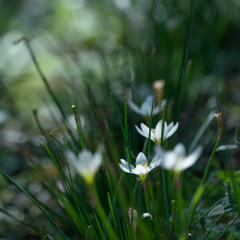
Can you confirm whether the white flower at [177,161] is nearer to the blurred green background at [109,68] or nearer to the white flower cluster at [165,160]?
the white flower cluster at [165,160]

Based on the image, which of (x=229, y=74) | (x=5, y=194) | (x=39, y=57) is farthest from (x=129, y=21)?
(x=5, y=194)

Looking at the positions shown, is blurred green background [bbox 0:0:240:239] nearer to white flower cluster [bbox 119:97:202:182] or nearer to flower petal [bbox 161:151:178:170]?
white flower cluster [bbox 119:97:202:182]

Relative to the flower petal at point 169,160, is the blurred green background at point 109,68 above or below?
above

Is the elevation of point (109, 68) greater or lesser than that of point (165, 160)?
A: greater

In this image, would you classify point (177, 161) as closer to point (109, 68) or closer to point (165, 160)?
point (165, 160)

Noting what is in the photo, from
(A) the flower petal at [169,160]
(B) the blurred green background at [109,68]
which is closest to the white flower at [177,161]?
(A) the flower petal at [169,160]

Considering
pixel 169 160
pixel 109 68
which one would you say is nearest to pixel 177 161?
pixel 169 160

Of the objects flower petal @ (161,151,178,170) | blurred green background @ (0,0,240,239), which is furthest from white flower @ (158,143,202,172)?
blurred green background @ (0,0,240,239)

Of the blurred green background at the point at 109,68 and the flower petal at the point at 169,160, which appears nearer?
the flower petal at the point at 169,160
